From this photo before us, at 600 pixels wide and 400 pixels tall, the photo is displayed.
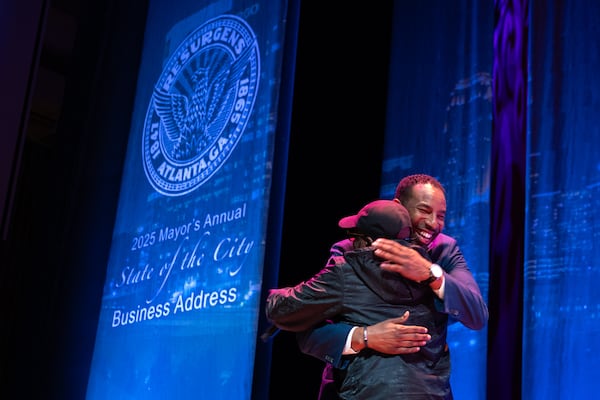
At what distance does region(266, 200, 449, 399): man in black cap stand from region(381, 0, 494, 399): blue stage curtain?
1168 millimetres

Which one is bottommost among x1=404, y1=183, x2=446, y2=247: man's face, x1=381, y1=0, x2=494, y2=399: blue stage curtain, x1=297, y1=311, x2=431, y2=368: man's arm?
x1=297, y1=311, x2=431, y2=368: man's arm

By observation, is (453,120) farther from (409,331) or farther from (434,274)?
(409,331)

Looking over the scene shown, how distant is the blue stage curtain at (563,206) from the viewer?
286cm

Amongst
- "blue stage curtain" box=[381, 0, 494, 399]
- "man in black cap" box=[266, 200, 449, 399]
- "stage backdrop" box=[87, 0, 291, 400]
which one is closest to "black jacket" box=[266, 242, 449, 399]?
"man in black cap" box=[266, 200, 449, 399]

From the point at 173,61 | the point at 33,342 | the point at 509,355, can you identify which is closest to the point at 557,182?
the point at 509,355

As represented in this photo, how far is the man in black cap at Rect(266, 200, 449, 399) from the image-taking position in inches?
78.5

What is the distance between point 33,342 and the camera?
5164 millimetres

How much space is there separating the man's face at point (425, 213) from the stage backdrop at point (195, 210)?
3.99 feet

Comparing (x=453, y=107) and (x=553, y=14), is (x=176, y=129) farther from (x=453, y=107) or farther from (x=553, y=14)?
(x=553, y=14)

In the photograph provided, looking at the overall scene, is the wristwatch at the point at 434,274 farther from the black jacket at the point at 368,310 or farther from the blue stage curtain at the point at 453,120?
the blue stage curtain at the point at 453,120

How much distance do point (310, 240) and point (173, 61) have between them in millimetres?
1603

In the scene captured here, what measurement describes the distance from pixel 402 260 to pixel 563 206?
1302mm

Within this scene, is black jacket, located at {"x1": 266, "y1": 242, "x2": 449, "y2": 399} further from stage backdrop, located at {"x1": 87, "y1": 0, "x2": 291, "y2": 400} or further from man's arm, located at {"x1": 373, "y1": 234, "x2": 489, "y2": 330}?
stage backdrop, located at {"x1": 87, "y1": 0, "x2": 291, "y2": 400}

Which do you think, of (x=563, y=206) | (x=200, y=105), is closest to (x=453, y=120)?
(x=563, y=206)
